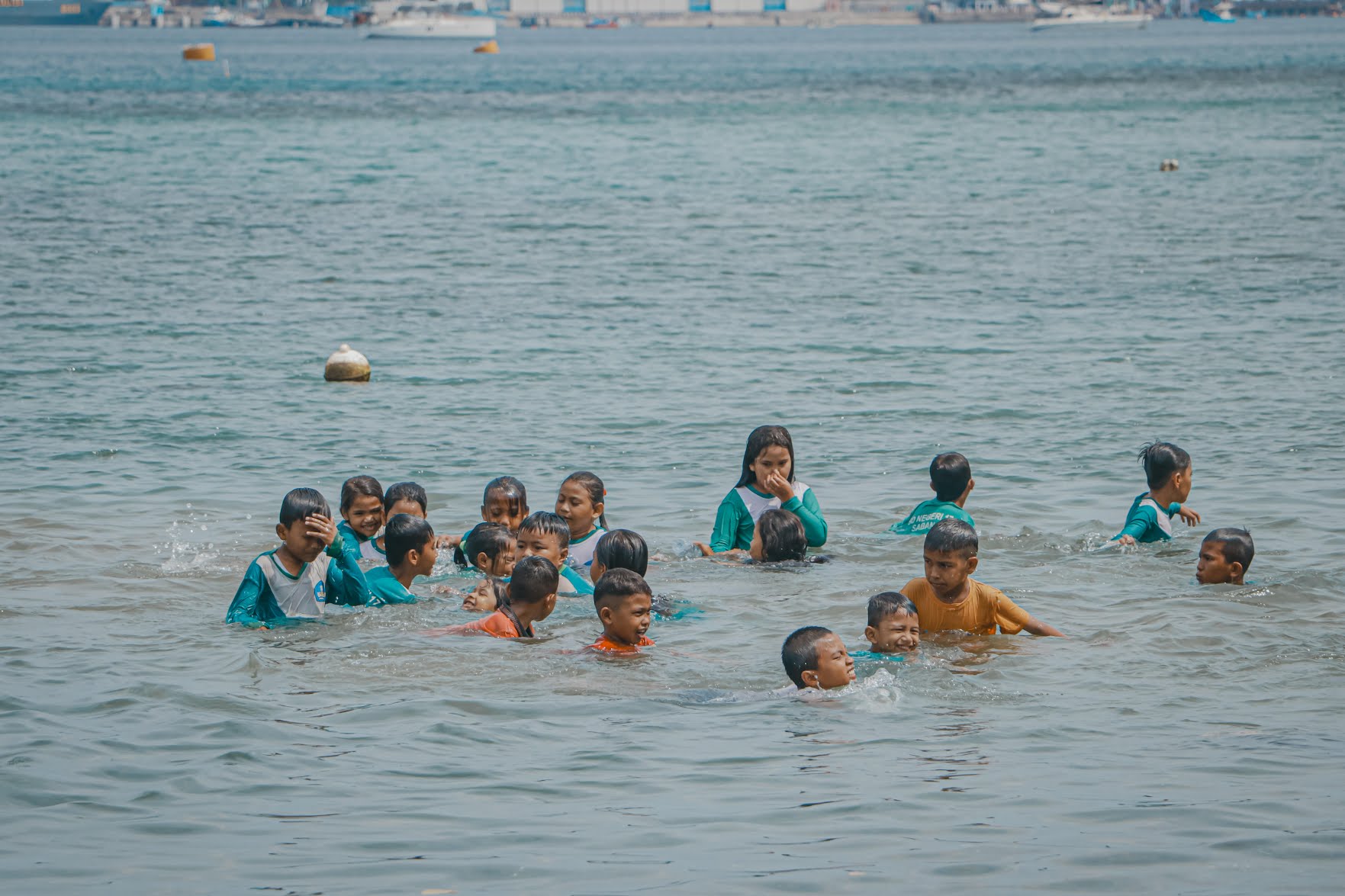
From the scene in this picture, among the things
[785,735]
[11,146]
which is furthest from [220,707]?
[11,146]

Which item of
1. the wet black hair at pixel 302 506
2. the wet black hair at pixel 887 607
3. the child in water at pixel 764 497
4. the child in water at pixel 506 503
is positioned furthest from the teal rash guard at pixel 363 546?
the wet black hair at pixel 887 607

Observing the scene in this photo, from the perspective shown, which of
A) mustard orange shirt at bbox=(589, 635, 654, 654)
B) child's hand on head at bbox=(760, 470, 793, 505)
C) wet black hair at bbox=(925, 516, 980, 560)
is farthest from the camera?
child's hand on head at bbox=(760, 470, 793, 505)

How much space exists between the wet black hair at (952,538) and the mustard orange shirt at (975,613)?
15.9 inches

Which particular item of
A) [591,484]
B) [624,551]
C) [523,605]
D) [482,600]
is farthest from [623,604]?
[591,484]

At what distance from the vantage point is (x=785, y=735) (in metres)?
8.77

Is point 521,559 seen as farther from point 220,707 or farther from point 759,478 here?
point 759,478

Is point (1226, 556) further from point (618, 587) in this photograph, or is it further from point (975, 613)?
point (618, 587)

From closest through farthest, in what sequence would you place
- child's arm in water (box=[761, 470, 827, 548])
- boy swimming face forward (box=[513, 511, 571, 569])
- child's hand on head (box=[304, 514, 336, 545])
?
child's hand on head (box=[304, 514, 336, 545])
boy swimming face forward (box=[513, 511, 571, 569])
child's arm in water (box=[761, 470, 827, 548])

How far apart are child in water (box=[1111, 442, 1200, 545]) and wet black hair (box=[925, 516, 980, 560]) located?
2930 millimetres

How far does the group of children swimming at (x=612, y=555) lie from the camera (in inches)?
388

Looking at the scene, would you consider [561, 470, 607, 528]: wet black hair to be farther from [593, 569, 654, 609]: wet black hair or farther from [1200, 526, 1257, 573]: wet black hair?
[1200, 526, 1257, 573]: wet black hair

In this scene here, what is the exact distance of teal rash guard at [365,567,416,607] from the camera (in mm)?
10938

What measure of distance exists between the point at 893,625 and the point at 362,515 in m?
4.02

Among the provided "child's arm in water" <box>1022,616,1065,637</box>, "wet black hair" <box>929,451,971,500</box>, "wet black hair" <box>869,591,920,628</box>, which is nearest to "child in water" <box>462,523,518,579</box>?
"wet black hair" <box>869,591,920,628</box>
